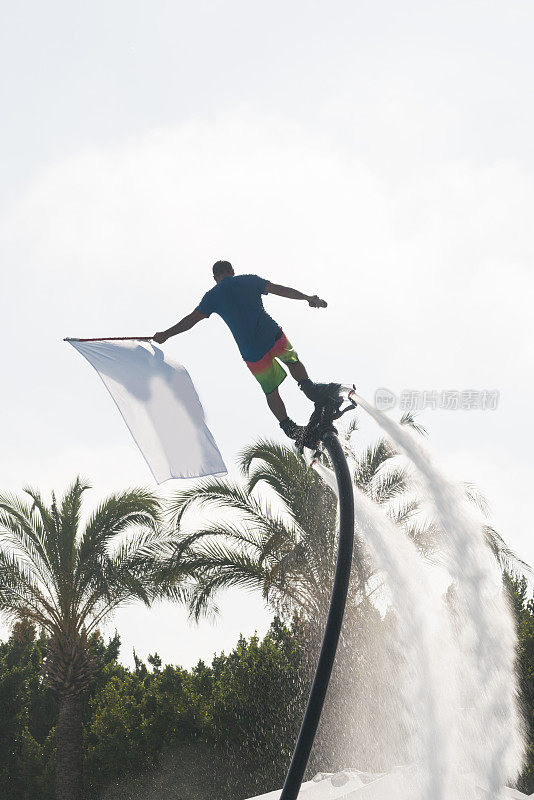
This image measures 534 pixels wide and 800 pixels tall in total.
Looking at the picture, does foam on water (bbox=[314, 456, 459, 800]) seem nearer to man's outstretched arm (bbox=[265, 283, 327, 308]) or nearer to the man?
the man

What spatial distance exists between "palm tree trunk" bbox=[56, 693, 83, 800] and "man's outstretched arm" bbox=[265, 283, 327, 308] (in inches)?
470

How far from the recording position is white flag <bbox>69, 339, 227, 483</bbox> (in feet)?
18.4

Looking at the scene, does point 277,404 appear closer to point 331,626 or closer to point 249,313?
point 249,313

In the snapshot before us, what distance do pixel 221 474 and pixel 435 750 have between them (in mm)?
3706

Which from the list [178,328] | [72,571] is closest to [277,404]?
[178,328]

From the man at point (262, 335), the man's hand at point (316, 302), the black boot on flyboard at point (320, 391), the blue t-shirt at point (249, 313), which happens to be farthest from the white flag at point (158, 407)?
the man's hand at point (316, 302)

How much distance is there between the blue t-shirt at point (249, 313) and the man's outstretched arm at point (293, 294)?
5 centimetres

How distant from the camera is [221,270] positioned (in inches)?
207

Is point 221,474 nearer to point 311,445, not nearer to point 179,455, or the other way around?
point 179,455

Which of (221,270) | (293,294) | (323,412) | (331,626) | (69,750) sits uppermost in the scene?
(221,270)

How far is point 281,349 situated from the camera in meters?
5.03

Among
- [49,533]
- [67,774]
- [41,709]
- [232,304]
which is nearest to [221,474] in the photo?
[232,304]

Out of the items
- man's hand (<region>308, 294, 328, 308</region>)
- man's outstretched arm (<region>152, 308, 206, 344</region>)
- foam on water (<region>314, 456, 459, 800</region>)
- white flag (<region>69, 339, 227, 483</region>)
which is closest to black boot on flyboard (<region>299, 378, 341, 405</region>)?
man's hand (<region>308, 294, 328, 308</region>)

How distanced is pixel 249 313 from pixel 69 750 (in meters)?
12.4
